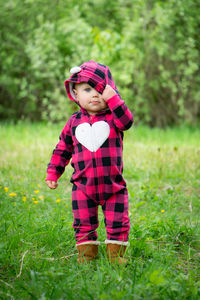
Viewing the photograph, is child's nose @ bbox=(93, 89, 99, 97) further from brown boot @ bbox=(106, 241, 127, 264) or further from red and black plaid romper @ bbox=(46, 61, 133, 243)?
brown boot @ bbox=(106, 241, 127, 264)

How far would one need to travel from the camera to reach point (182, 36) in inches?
334

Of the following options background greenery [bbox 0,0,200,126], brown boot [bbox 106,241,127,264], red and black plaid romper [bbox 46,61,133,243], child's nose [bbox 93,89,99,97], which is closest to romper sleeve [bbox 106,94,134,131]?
red and black plaid romper [bbox 46,61,133,243]

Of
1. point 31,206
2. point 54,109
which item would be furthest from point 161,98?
point 31,206

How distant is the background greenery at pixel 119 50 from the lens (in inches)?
313

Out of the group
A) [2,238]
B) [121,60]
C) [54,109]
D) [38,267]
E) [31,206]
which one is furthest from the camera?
[54,109]

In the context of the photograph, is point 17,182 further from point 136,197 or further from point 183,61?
point 183,61

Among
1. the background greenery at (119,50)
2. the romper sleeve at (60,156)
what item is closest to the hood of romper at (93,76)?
the romper sleeve at (60,156)

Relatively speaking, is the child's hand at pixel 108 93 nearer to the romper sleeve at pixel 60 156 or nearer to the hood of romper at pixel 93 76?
the hood of romper at pixel 93 76

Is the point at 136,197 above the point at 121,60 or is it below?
below

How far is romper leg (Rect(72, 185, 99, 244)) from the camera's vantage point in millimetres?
2301

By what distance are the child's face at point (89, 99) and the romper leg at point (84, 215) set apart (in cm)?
54

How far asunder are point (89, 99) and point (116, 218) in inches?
30.7

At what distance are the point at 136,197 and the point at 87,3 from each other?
23.0ft

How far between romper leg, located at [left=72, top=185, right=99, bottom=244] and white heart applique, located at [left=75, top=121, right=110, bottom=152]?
0.30 meters
